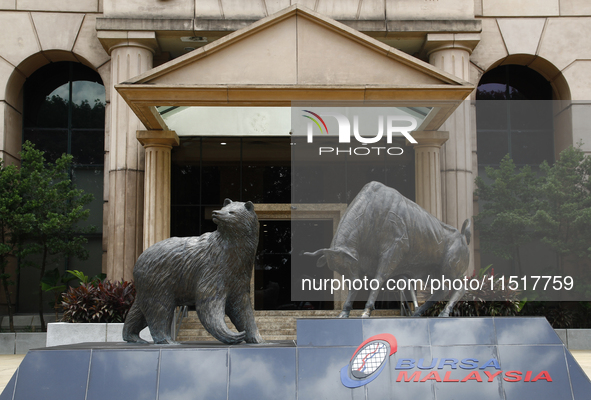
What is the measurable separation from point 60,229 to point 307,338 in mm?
10538

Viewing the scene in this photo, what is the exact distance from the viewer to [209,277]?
6.65 m

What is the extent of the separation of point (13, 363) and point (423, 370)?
923 cm

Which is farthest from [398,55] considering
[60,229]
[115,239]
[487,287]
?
[60,229]

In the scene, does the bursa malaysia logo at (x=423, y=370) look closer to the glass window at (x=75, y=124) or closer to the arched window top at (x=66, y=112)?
the glass window at (x=75, y=124)

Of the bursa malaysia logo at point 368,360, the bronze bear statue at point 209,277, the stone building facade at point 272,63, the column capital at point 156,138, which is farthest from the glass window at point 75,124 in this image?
the bursa malaysia logo at point 368,360

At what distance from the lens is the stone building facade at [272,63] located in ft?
38.4

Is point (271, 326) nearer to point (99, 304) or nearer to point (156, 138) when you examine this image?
point (99, 304)

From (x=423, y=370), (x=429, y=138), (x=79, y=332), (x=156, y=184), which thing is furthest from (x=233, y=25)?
(x=423, y=370)

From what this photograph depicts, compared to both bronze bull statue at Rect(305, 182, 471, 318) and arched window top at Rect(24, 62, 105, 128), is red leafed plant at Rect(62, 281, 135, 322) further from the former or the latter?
arched window top at Rect(24, 62, 105, 128)

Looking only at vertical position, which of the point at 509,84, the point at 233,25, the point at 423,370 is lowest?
the point at 423,370

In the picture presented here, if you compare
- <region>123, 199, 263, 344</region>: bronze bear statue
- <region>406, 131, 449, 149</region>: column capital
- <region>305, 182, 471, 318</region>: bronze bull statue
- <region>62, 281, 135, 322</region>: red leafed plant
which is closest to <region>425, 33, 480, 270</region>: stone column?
<region>406, 131, 449, 149</region>: column capital

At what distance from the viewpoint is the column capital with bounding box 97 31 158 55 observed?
49.3 feet

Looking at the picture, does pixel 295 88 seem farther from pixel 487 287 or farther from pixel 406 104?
pixel 487 287

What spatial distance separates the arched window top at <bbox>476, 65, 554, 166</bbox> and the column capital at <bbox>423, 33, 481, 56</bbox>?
294 centimetres
